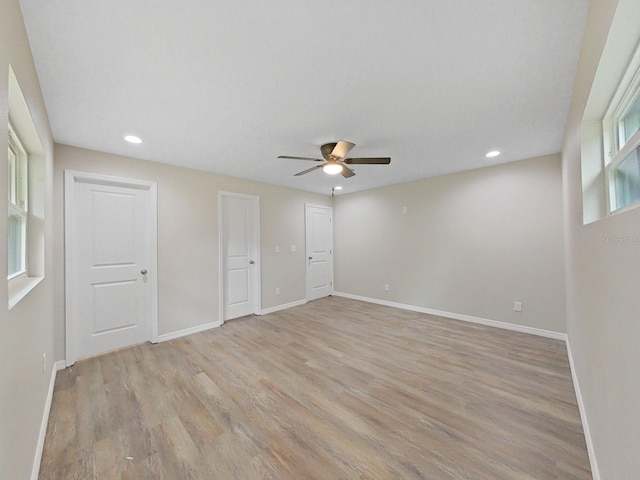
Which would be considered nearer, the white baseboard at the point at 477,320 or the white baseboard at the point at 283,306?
the white baseboard at the point at 477,320

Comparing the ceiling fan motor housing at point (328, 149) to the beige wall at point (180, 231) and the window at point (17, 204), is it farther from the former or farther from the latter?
the window at point (17, 204)

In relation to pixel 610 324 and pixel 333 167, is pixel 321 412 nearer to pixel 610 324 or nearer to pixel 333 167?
pixel 610 324

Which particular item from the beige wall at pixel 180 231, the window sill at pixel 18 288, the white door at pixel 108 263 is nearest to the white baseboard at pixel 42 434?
the white door at pixel 108 263

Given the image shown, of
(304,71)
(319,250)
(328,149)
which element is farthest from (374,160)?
(319,250)

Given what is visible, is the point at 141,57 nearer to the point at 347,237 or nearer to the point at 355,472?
the point at 355,472

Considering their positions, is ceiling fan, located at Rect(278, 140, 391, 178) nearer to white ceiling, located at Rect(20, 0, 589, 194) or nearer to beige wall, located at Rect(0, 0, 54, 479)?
white ceiling, located at Rect(20, 0, 589, 194)

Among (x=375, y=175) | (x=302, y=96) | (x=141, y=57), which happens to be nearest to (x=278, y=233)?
(x=375, y=175)

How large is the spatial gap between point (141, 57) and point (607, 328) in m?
2.77

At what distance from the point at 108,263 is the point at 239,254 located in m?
1.71

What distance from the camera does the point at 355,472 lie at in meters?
1.38

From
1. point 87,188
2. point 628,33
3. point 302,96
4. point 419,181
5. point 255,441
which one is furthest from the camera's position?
point 419,181

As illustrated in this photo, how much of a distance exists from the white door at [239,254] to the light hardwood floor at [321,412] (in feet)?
3.42

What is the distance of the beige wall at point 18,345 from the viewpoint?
3.08 feet

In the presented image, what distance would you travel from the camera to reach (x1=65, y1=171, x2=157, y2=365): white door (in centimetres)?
269
